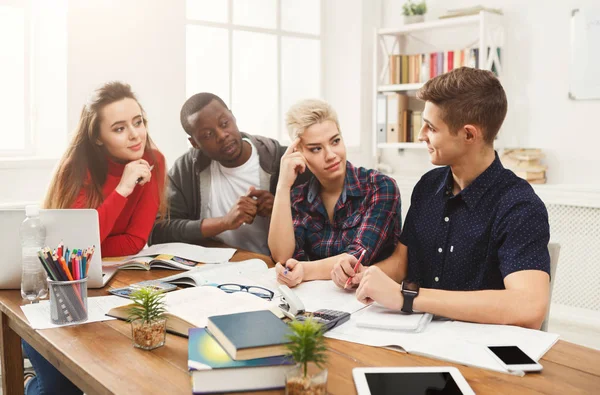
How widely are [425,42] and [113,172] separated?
2.89 m

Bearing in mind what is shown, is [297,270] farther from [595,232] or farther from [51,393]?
[595,232]

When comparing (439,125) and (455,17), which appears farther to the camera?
(455,17)

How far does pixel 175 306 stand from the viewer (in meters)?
1.42

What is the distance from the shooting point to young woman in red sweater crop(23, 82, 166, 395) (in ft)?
6.98

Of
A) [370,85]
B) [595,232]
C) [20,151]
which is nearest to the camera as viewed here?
[20,151]

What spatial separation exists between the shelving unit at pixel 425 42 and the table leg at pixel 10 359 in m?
3.03

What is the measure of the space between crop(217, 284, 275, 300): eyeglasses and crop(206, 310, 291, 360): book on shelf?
41 cm

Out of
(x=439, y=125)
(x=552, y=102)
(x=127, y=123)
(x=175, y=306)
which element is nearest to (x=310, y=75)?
(x=552, y=102)

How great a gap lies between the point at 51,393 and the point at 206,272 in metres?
0.58

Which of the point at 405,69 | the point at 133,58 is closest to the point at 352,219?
the point at 133,58

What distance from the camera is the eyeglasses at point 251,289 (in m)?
1.60

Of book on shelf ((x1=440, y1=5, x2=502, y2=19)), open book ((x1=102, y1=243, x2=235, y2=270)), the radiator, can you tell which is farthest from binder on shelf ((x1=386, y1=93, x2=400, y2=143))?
open book ((x1=102, y1=243, x2=235, y2=270))

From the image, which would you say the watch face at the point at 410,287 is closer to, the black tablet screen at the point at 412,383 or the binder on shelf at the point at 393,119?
the black tablet screen at the point at 412,383

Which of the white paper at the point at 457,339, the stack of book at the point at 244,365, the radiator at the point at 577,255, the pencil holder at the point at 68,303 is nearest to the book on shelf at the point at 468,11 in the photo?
the radiator at the point at 577,255
